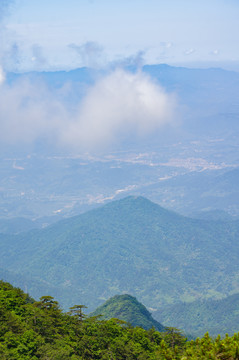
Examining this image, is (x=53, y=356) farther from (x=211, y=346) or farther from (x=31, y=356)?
(x=211, y=346)

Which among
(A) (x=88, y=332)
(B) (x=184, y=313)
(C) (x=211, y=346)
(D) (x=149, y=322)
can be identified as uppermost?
(B) (x=184, y=313)

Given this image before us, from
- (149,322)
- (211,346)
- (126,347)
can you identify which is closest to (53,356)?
(126,347)

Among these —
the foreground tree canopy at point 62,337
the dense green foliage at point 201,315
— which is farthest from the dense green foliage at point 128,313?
the foreground tree canopy at point 62,337

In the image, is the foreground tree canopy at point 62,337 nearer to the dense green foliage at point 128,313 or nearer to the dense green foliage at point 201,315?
the dense green foliage at point 128,313

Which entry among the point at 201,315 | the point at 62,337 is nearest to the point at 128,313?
the point at 201,315

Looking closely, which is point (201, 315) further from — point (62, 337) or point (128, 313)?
point (62, 337)

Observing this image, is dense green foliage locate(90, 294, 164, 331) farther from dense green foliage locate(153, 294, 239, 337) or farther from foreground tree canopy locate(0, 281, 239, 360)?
foreground tree canopy locate(0, 281, 239, 360)

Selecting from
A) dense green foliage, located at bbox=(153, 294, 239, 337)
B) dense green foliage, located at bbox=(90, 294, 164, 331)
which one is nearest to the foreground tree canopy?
dense green foliage, located at bbox=(90, 294, 164, 331)
